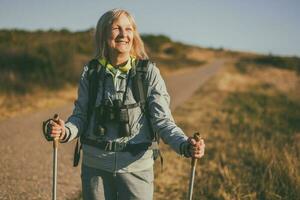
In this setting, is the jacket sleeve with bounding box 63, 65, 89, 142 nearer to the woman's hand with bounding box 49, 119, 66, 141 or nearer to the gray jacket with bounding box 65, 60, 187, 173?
the gray jacket with bounding box 65, 60, 187, 173

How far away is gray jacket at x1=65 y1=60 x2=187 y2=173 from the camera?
8.42 ft

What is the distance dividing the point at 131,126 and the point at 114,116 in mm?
118

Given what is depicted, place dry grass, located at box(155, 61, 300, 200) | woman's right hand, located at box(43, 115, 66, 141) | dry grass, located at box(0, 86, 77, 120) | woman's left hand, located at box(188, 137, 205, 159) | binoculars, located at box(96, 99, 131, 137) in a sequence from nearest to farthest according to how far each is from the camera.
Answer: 1. woman's left hand, located at box(188, 137, 205, 159)
2. woman's right hand, located at box(43, 115, 66, 141)
3. binoculars, located at box(96, 99, 131, 137)
4. dry grass, located at box(155, 61, 300, 200)
5. dry grass, located at box(0, 86, 77, 120)

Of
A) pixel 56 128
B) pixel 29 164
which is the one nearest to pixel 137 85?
pixel 56 128

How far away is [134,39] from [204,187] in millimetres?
2916

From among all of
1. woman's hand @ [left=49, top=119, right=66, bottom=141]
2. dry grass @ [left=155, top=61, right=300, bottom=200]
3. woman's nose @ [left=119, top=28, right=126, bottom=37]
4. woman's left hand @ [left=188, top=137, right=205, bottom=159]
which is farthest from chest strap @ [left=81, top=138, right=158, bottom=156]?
dry grass @ [left=155, top=61, right=300, bottom=200]

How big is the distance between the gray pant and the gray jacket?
0.04 meters

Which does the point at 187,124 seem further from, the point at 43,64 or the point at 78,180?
the point at 43,64

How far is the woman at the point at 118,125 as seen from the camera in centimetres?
256

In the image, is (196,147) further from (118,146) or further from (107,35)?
(107,35)

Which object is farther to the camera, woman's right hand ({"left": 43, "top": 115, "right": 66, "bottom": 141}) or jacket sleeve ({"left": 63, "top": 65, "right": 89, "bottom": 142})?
jacket sleeve ({"left": 63, "top": 65, "right": 89, "bottom": 142})

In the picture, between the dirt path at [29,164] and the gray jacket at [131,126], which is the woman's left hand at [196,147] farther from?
the dirt path at [29,164]

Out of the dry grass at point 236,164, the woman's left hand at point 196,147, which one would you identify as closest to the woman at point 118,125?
the woman's left hand at point 196,147

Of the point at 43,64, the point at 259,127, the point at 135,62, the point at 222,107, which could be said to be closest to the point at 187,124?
the point at 259,127
